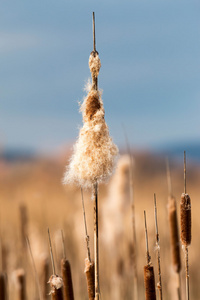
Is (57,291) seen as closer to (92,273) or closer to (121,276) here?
(92,273)

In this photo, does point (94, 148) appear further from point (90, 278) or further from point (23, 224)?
point (23, 224)

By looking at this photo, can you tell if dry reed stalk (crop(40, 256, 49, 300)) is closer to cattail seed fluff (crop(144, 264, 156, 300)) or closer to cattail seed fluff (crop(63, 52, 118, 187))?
cattail seed fluff (crop(144, 264, 156, 300))

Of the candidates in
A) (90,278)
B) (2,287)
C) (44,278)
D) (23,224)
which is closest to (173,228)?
(90,278)

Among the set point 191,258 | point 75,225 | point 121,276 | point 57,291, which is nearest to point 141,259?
point 191,258

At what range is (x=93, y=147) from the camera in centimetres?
189

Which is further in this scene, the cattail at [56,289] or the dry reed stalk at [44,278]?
the dry reed stalk at [44,278]

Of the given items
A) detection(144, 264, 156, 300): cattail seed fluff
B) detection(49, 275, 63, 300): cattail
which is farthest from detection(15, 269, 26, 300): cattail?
detection(144, 264, 156, 300): cattail seed fluff

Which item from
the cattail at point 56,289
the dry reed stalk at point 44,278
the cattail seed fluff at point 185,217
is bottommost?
the cattail at point 56,289

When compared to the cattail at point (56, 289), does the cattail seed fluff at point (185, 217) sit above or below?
above

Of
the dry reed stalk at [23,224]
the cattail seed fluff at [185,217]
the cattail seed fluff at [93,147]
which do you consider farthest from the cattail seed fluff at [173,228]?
the dry reed stalk at [23,224]

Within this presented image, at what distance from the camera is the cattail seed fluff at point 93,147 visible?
6.13 ft

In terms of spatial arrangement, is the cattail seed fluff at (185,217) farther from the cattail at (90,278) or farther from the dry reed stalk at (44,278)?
the dry reed stalk at (44,278)

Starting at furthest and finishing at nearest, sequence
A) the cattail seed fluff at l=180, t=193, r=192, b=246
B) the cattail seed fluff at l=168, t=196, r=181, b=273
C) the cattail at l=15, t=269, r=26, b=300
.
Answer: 1. the cattail at l=15, t=269, r=26, b=300
2. the cattail seed fluff at l=168, t=196, r=181, b=273
3. the cattail seed fluff at l=180, t=193, r=192, b=246

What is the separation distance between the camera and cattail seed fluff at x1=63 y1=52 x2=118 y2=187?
1.87 m
